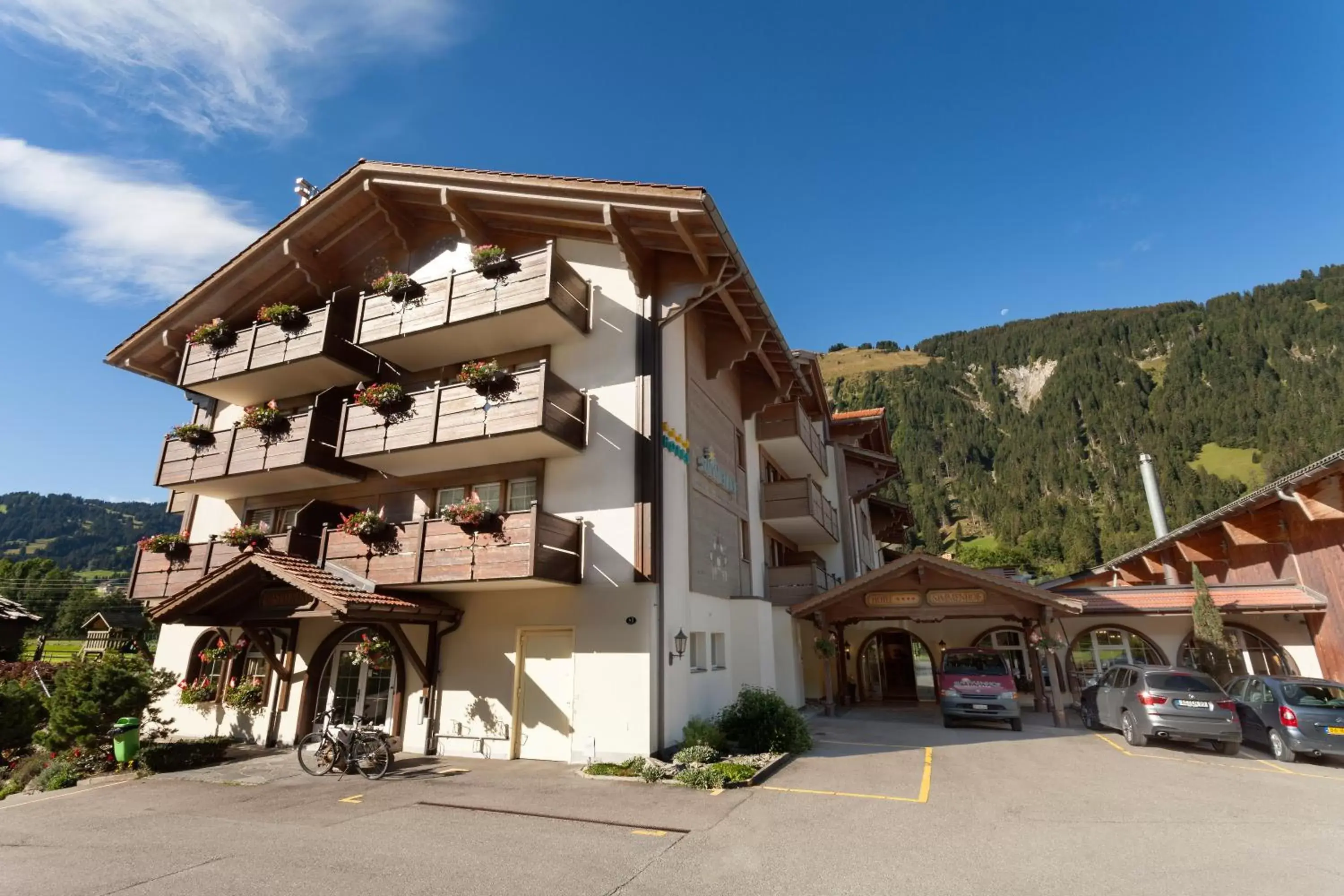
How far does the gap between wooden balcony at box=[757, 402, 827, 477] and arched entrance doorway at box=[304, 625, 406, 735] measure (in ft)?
42.5

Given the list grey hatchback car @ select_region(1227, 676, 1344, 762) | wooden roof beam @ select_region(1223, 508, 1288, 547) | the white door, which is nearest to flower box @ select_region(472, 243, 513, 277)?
the white door

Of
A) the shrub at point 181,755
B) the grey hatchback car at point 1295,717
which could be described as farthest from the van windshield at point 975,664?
the shrub at point 181,755

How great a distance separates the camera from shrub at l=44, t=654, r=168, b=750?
12.6 metres

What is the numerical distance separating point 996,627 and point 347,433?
74.7 feet

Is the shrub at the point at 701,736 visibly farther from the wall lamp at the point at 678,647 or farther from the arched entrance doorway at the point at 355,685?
the arched entrance doorway at the point at 355,685

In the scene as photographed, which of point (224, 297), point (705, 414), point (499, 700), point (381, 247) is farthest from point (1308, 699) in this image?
point (224, 297)

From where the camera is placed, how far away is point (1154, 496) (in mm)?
38938

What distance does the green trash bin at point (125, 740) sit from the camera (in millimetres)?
12797

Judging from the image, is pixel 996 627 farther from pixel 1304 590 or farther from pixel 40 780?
pixel 40 780

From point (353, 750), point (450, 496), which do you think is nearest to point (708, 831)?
point (353, 750)

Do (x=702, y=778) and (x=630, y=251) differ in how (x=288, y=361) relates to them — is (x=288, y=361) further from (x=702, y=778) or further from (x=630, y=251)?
(x=702, y=778)

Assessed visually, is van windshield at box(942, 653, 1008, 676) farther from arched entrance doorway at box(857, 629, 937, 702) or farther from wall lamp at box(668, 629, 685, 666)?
wall lamp at box(668, 629, 685, 666)

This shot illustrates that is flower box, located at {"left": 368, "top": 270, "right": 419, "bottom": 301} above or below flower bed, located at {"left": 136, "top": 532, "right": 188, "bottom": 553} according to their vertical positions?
above

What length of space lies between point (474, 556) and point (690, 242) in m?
7.94
